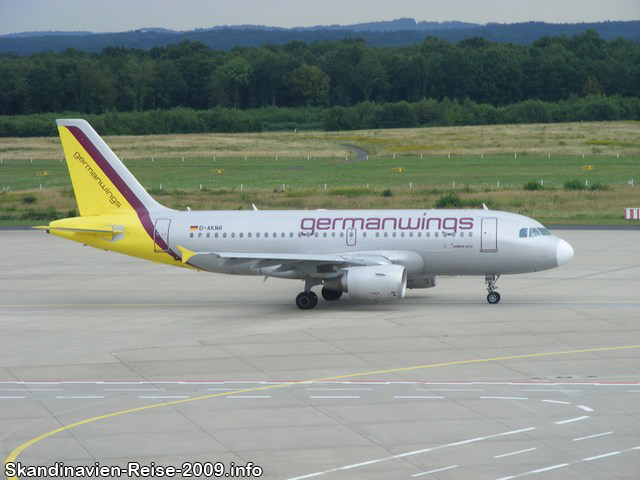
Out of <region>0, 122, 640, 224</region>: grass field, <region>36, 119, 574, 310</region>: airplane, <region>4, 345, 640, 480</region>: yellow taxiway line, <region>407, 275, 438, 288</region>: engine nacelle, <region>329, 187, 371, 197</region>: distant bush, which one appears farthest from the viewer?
<region>329, 187, 371, 197</region>: distant bush

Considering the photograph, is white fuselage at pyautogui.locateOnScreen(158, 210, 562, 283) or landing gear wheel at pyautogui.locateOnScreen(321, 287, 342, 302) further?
landing gear wheel at pyautogui.locateOnScreen(321, 287, 342, 302)

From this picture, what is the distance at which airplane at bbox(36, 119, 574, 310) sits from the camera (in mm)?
43250

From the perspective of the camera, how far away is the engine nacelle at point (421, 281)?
44.9 m

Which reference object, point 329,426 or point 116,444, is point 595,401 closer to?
point 329,426

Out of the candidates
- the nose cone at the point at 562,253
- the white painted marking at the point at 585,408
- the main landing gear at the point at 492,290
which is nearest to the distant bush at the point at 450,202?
the main landing gear at the point at 492,290

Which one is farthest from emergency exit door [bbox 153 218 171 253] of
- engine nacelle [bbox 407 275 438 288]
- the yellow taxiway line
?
the yellow taxiway line

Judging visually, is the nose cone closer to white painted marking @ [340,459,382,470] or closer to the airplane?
the airplane

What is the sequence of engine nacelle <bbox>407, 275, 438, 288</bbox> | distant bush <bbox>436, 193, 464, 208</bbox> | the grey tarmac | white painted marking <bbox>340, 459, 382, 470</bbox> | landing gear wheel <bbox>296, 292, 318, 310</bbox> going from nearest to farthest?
white painted marking <bbox>340, 459, 382, 470</bbox> < the grey tarmac < landing gear wheel <bbox>296, 292, 318, 310</bbox> < engine nacelle <bbox>407, 275, 438, 288</bbox> < distant bush <bbox>436, 193, 464, 208</bbox>

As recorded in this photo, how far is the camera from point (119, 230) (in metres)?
45.7

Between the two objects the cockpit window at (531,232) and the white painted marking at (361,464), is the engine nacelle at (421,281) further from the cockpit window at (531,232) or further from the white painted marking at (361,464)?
the white painted marking at (361,464)

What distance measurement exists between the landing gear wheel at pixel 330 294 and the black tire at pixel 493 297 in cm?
648

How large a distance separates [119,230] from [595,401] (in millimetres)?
23976

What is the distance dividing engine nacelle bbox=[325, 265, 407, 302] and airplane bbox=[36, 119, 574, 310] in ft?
0.13

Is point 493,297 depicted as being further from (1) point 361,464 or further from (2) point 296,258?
(1) point 361,464
